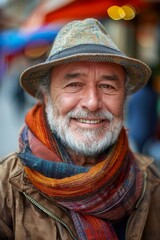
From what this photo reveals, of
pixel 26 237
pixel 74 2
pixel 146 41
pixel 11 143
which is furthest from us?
pixel 146 41

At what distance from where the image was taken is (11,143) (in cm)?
929

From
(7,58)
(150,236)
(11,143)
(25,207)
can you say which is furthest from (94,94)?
(7,58)

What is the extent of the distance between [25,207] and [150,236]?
85 centimetres

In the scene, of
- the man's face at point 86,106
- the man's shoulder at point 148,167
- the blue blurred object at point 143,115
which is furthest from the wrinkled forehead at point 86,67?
the blue blurred object at point 143,115

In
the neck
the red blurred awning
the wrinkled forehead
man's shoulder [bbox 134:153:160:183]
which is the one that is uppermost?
the red blurred awning

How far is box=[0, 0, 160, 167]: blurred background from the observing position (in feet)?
18.1

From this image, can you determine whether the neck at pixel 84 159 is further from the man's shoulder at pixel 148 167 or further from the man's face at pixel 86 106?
the man's shoulder at pixel 148 167

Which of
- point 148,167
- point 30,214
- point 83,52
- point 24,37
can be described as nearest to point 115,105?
point 83,52

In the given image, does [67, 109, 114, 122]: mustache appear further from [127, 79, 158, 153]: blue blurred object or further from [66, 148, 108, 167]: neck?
[127, 79, 158, 153]: blue blurred object

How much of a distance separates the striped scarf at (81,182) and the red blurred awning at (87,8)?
2910 mm

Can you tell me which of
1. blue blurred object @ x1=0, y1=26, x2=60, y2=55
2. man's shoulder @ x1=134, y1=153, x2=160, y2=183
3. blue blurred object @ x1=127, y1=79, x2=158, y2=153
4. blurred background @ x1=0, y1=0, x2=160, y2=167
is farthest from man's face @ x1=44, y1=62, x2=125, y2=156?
blue blurred object @ x1=127, y1=79, x2=158, y2=153

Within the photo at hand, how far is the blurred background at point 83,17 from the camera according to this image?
218 inches

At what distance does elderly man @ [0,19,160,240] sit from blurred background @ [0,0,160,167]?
4.96 ft

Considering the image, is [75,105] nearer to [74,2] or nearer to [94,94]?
[94,94]
